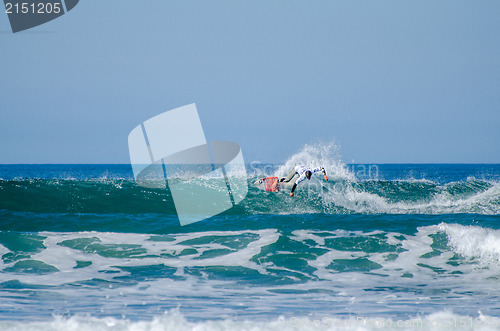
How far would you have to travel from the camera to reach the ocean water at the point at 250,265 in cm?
616

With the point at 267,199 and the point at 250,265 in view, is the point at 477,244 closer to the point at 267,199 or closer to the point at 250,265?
the point at 250,265

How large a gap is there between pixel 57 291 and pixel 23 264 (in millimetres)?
2605

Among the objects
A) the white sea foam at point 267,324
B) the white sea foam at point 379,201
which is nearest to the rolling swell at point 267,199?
the white sea foam at point 379,201

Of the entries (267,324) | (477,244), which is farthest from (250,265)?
(477,244)

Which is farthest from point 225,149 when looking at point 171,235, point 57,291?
point 57,291

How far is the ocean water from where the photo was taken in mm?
6156

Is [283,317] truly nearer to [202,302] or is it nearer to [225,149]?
[202,302]

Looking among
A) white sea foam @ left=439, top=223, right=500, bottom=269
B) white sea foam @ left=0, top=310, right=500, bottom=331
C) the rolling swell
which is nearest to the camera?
white sea foam @ left=0, top=310, right=500, bottom=331

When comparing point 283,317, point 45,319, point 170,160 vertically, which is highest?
point 170,160

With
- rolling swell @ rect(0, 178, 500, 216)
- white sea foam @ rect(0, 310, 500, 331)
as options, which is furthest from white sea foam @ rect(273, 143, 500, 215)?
white sea foam @ rect(0, 310, 500, 331)

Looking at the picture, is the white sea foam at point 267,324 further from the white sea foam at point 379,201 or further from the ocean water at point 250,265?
the white sea foam at point 379,201

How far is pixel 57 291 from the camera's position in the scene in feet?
25.2

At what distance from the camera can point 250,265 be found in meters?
9.87

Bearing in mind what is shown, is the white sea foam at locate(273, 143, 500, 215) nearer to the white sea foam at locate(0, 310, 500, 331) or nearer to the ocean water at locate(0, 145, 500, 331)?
the ocean water at locate(0, 145, 500, 331)
